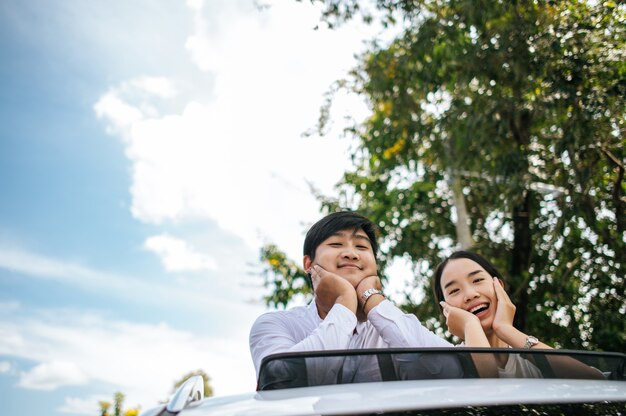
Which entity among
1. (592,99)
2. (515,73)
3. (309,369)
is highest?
(515,73)

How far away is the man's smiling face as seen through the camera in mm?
2249

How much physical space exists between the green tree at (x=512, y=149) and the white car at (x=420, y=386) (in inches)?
217

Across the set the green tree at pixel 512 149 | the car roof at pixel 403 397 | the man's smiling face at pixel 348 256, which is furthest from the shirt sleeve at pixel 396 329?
the green tree at pixel 512 149

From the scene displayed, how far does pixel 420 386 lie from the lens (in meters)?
1.07

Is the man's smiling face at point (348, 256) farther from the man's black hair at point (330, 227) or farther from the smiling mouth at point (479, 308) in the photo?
the smiling mouth at point (479, 308)

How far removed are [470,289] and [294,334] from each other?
0.94 m

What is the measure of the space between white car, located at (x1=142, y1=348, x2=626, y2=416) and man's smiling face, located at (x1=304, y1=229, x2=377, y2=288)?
3.37 ft

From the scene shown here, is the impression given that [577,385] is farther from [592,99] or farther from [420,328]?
[592,99]

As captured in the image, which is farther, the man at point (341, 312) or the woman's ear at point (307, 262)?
the woman's ear at point (307, 262)

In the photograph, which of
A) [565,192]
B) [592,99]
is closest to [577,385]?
[592,99]

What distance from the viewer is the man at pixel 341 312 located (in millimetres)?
1828

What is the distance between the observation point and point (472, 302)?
2.51 meters

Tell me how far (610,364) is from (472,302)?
1169mm

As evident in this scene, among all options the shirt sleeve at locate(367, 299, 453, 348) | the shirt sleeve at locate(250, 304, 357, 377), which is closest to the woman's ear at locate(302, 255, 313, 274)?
the shirt sleeve at locate(250, 304, 357, 377)
